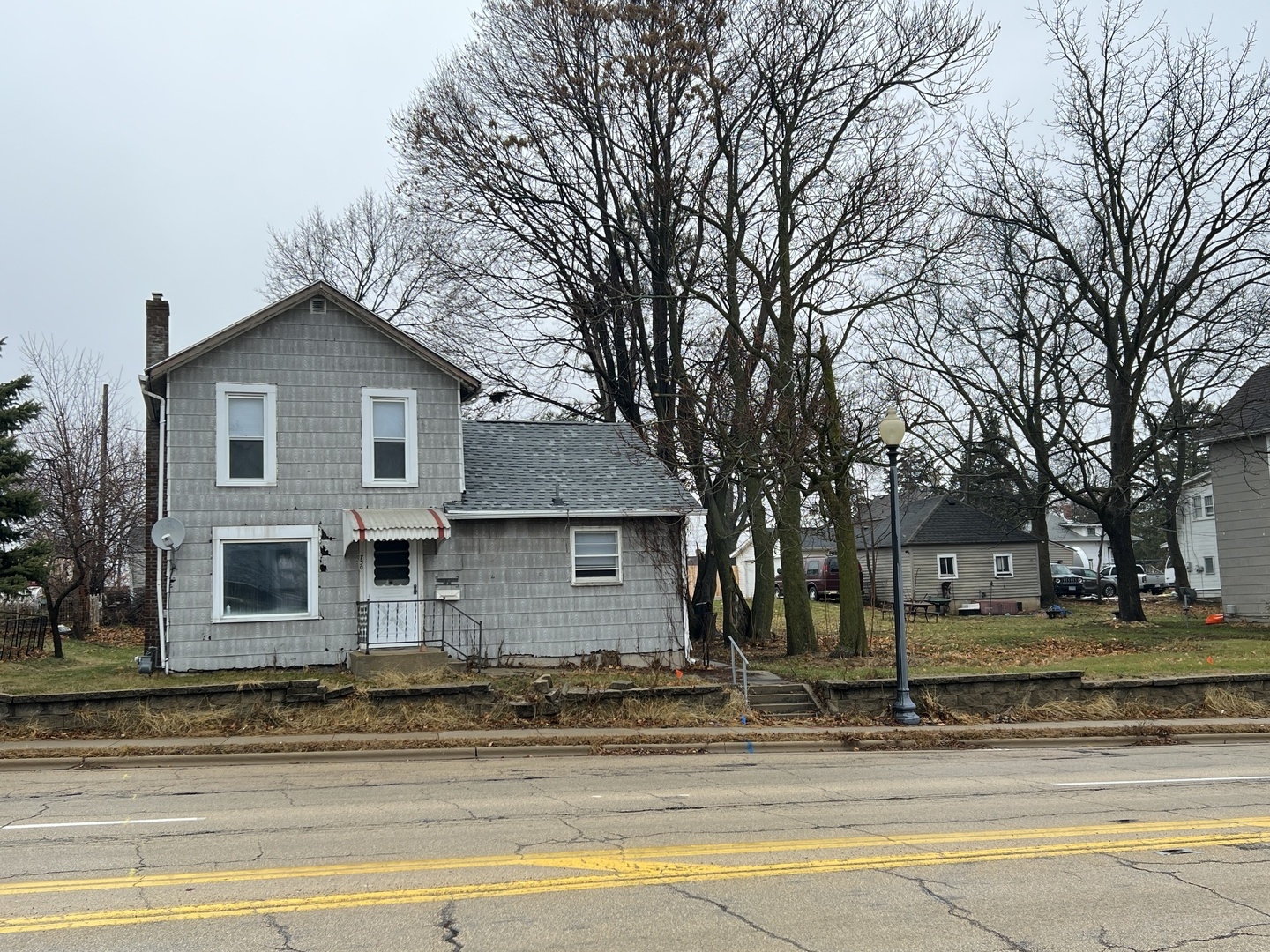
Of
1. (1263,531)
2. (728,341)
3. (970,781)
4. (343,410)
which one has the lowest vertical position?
(970,781)

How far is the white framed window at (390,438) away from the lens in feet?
68.1

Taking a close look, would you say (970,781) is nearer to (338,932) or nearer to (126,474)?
(338,932)

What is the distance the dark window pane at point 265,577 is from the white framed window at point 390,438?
2020mm

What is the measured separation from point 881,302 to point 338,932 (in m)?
21.3

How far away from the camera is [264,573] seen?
1995 cm

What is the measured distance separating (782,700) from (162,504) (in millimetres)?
12045

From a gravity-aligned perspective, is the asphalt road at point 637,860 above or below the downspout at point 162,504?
below

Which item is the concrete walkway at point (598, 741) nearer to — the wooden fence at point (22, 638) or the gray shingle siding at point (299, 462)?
the gray shingle siding at point (299, 462)

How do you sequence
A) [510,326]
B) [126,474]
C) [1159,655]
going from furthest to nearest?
[126,474] < [510,326] < [1159,655]

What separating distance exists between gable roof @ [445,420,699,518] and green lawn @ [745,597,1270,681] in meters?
4.54

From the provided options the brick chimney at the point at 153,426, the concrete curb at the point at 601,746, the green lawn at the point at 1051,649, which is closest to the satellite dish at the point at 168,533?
the brick chimney at the point at 153,426

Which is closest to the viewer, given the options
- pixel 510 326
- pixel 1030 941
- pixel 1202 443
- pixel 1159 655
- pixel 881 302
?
pixel 1030 941

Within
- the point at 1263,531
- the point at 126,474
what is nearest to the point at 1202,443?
the point at 1263,531

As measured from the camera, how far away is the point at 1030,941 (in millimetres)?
5898
